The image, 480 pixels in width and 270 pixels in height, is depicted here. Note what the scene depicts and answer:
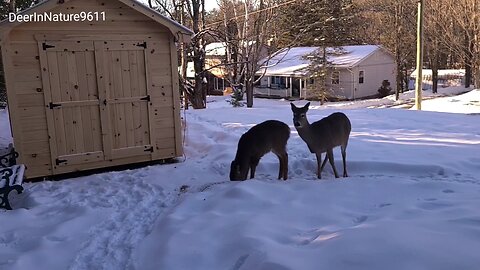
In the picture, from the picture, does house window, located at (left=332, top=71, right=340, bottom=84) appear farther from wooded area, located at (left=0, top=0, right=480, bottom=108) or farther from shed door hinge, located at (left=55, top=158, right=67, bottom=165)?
shed door hinge, located at (left=55, top=158, right=67, bottom=165)

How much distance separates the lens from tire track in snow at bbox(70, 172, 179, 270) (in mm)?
4156

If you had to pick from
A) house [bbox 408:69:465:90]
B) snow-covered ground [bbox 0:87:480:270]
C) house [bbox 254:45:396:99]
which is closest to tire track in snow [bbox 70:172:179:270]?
snow-covered ground [bbox 0:87:480:270]

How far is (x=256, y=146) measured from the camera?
6105 millimetres

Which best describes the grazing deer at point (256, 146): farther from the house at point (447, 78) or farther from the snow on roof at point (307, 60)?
the house at point (447, 78)

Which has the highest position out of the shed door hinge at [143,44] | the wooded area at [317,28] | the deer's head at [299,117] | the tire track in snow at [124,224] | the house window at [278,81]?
the wooded area at [317,28]

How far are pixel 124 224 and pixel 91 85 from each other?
2777mm

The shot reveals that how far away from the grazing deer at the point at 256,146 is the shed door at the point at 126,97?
206 cm

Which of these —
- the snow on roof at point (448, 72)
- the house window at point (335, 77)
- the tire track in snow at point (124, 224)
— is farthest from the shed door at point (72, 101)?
the snow on roof at point (448, 72)

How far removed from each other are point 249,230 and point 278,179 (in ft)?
7.74

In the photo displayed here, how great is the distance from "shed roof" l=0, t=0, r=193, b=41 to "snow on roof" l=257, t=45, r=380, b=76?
25.7 m

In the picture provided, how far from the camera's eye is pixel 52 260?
4148 mm

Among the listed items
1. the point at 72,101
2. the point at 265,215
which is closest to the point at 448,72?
the point at 72,101

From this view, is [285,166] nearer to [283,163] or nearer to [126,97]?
[283,163]

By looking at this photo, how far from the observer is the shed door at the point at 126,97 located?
702 centimetres
